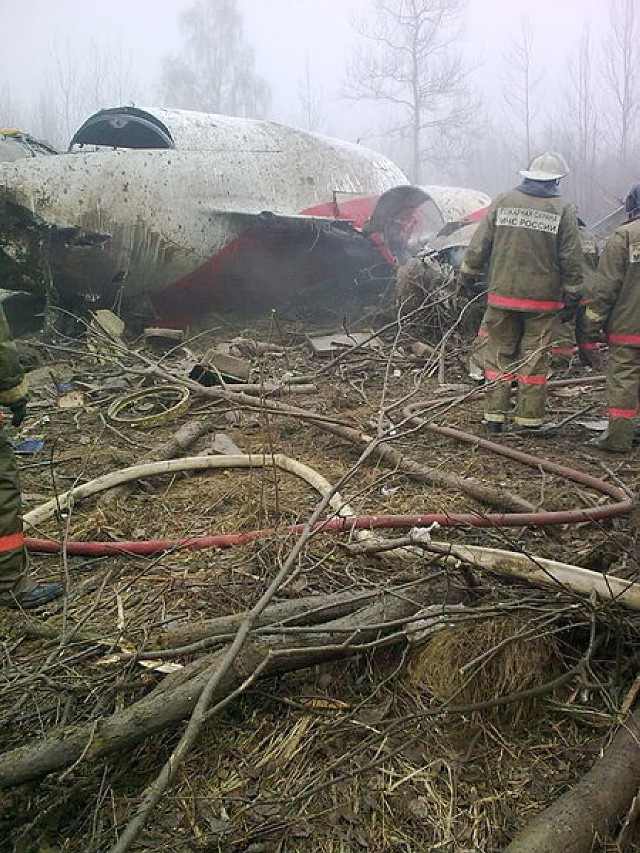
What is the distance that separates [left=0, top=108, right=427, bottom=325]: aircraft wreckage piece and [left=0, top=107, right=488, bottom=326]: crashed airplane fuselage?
0.05ft

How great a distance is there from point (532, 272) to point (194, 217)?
4.39 meters

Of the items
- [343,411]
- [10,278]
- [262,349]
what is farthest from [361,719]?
[10,278]

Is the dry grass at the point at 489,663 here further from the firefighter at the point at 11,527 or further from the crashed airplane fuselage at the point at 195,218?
the crashed airplane fuselage at the point at 195,218

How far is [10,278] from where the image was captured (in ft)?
22.6

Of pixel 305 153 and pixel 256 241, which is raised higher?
pixel 305 153

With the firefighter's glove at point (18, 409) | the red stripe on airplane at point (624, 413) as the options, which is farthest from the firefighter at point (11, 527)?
the red stripe on airplane at point (624, 413)

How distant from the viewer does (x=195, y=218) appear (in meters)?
7.64

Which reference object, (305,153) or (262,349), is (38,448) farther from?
(305,153)

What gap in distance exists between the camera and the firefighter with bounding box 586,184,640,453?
14.4 ft

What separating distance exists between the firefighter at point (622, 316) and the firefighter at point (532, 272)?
32cm

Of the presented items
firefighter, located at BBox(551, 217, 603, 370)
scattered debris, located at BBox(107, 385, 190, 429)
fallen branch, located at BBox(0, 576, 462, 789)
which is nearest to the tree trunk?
fallen branch, located at BBox(0, 576, 462, 789)

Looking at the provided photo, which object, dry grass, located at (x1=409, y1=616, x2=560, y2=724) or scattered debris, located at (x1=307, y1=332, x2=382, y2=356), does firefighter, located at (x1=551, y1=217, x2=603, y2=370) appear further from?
dry grass, located at (x1=409, y1=616, x2=560, y2=724)

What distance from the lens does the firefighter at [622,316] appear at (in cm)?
440

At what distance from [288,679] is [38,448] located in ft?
10.1
